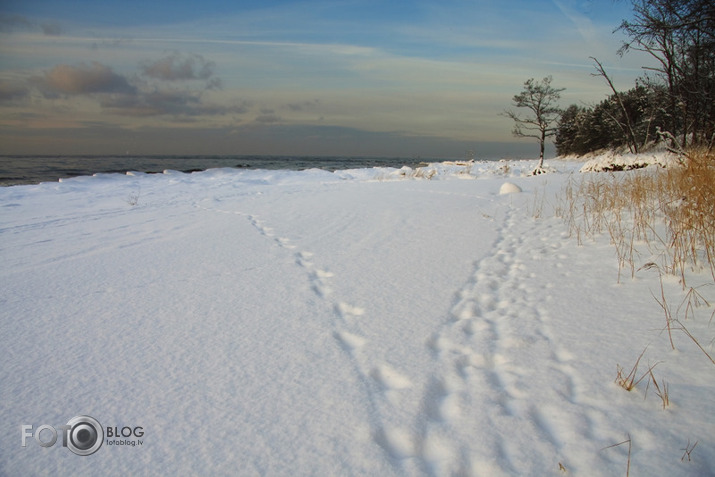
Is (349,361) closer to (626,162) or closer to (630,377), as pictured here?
(630,377)

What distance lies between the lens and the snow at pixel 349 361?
1.32 meters

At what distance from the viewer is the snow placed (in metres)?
1.32

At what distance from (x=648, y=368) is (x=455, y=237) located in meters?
2.91

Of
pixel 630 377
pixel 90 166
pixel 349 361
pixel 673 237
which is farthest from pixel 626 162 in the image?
pixel 90 166

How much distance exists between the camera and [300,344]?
206 centimetres

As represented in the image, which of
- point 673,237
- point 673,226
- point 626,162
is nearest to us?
point 673,237

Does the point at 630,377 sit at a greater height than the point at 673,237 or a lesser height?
lesser

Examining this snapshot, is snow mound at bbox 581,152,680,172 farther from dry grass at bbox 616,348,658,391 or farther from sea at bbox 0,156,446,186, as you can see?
sea at bbox 0,156,446,186

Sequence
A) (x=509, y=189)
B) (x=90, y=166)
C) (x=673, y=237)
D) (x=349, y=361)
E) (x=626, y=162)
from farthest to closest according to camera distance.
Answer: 1. (x=90, y=166)
2. (x=626, y=162)
3. (x=509, y=189)
4. (x=673, y=237)
5. (x=349, y=361)

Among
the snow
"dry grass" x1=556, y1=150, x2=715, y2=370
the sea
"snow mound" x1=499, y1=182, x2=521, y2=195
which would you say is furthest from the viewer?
the sea

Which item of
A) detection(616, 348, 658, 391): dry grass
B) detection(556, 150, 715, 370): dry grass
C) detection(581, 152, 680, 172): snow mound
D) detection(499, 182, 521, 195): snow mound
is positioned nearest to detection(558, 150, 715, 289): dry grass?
detection(556, 150, 715, 370): dry grass

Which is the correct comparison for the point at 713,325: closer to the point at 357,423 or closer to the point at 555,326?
the point at 555,326

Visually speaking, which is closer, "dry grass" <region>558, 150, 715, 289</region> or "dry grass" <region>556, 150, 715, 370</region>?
"dry grass" <region>556, 150, 715, 370</region>

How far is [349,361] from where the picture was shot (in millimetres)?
1903
